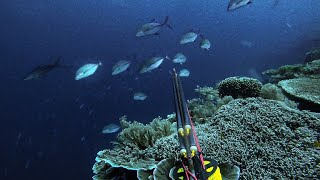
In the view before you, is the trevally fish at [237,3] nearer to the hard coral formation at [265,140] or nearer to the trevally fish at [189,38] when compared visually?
the trevally fish at [189,38]

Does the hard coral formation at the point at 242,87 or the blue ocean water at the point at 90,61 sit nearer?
the hard coral formation at the point at 242,87

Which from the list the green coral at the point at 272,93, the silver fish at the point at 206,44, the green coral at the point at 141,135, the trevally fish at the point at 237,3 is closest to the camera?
the green coral at the point at 141,135

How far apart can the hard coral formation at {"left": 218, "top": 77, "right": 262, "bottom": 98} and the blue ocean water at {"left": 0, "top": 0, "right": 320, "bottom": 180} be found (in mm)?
22741

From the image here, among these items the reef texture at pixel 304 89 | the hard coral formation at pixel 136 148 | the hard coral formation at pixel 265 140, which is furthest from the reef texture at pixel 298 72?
the hard coral formation at pixel 136 148

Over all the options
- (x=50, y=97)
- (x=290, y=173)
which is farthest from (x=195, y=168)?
(x=50, y=97)

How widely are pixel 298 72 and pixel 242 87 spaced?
8.88 feet

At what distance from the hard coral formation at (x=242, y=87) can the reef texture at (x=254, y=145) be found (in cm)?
159

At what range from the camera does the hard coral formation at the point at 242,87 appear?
19.0 feet

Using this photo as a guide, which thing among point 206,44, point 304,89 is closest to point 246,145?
point 304,89

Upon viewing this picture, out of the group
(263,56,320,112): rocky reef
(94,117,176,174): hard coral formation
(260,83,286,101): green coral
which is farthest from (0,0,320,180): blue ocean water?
(94,117,176,174): hard coral formation

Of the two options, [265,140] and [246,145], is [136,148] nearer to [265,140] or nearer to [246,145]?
[246,145]

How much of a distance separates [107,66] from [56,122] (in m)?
11.8

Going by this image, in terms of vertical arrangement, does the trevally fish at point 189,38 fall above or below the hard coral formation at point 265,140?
below

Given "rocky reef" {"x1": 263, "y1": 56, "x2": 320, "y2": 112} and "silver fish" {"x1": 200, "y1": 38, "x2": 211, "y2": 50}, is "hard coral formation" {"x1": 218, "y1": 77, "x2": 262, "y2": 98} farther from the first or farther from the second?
"silver fish" {"x1": 200, "y1": 38, "x2": 211, "y2": 50}
